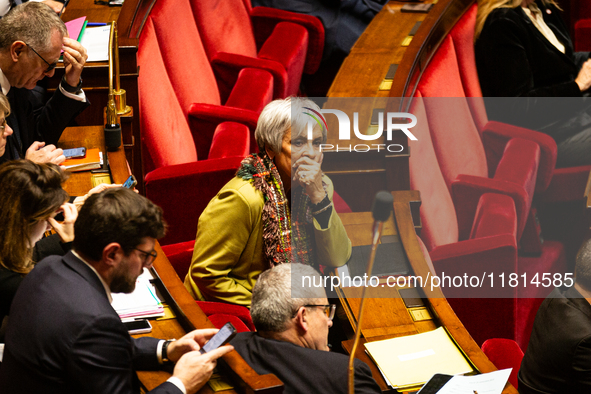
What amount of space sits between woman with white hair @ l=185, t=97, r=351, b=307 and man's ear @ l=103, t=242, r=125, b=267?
1.21 feet

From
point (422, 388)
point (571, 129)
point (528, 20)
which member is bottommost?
point (571, 129)

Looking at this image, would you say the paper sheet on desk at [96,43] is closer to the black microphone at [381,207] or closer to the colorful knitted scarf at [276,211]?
the colorful knitted scarf at [276,211]

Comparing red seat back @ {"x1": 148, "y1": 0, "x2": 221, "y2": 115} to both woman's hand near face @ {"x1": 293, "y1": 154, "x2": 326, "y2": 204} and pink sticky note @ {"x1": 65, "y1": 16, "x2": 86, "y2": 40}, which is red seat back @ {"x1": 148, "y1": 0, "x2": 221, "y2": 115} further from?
woman's hand near face @ {"x1": 293, "y1": 154, "x2": 326, "y2": 204}

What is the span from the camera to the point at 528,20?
2027 mm

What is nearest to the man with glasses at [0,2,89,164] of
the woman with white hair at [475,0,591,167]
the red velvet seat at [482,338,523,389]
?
the red velvet seat at [482,338,523,389]

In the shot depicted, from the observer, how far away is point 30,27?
1.21m

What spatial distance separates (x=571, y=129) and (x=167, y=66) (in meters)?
1.35

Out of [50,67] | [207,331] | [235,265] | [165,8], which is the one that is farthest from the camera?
[165,8]

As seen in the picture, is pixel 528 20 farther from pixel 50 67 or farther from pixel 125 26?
pixel 50 67

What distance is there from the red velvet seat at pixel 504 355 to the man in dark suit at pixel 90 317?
2.12 ft

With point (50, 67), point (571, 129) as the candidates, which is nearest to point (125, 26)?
point (50, 67)

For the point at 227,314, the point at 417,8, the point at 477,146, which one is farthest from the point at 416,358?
the point at 417,8

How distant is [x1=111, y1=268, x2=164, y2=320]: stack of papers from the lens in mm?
921

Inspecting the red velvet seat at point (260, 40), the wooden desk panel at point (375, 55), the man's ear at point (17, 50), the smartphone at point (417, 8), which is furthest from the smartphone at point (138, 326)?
the smartphone at point (417, 8)
